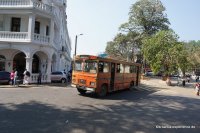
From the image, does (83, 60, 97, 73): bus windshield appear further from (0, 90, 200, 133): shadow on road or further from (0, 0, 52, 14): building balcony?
(0, 0, 52, 14): building balcony

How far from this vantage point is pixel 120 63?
2039 cm

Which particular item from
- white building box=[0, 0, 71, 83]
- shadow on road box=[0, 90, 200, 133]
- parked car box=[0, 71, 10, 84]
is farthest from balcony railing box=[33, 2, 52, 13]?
shadow on road box=[0, 90, 200, 133]

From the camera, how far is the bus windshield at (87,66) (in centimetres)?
1713

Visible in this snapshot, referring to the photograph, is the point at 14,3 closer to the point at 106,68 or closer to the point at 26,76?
the point at 26,76

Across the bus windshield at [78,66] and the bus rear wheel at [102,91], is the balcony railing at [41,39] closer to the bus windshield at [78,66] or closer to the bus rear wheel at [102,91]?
the bus windshield at [78,66]

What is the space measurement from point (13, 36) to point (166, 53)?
24.7 metres

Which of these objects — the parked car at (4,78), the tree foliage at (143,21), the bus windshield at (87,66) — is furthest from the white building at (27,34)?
the tree foliage at (143,21)

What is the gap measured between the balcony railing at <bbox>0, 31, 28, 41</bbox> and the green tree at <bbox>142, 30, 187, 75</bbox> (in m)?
22.9

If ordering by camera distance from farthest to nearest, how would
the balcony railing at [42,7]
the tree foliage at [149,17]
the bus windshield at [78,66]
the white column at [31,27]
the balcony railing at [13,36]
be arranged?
1. the tree foliage at [149,17]
2. the balcony railing at [42,7]
3. the balcony railing at [13,36]
4. the white column at [31,27]
5. the bus windshield at [78,66]

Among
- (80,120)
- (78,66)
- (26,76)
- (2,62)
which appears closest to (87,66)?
(78,66)

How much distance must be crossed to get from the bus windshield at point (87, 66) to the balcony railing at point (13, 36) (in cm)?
984

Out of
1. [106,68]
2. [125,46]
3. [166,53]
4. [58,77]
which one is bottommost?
[58,77]

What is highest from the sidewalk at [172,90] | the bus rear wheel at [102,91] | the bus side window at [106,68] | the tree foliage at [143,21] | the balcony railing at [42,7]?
the tree foliage at [143,21]

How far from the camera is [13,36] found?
2539 cm
